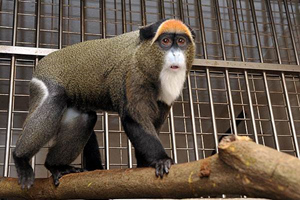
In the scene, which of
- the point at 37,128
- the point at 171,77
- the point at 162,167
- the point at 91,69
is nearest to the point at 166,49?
the point at 171,77

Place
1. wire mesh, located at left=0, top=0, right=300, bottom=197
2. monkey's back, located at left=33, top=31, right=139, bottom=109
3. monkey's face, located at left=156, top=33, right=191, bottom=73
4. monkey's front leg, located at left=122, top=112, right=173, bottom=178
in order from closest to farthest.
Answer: monkey's front leg, located at left=122, top=112, right=173, bottom=178 < monkey's face, located at left=156, top=33, right=191, bottom=73 < monkey's back, located at left=33, top=31, right=139, bottom=109 < wire mesh, located at left=0, top=0, right=300, bottom=197

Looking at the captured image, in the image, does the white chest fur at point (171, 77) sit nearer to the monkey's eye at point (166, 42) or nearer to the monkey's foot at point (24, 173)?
the monkey's eye at point (166, 42)

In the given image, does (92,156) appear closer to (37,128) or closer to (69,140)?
(69,140)

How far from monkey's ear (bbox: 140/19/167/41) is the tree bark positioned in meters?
0.88

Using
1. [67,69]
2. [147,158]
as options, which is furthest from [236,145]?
[67,69]

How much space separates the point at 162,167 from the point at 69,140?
108 cm

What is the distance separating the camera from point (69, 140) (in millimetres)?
2791

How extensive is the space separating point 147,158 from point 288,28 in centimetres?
300

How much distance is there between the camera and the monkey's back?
269 cm

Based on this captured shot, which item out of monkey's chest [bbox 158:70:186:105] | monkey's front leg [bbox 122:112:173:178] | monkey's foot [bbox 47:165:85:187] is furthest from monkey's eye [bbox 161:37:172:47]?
monkey's foot [bbox 47:165:85:187]

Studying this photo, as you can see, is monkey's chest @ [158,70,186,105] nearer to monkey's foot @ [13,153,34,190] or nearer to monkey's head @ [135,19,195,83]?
monkey's head @ [135,19,195,83]

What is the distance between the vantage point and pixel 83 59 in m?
2.87

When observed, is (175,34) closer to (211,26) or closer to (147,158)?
(147,158)

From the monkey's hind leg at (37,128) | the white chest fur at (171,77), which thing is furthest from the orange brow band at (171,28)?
the monkey's hind leg at (37,128)
